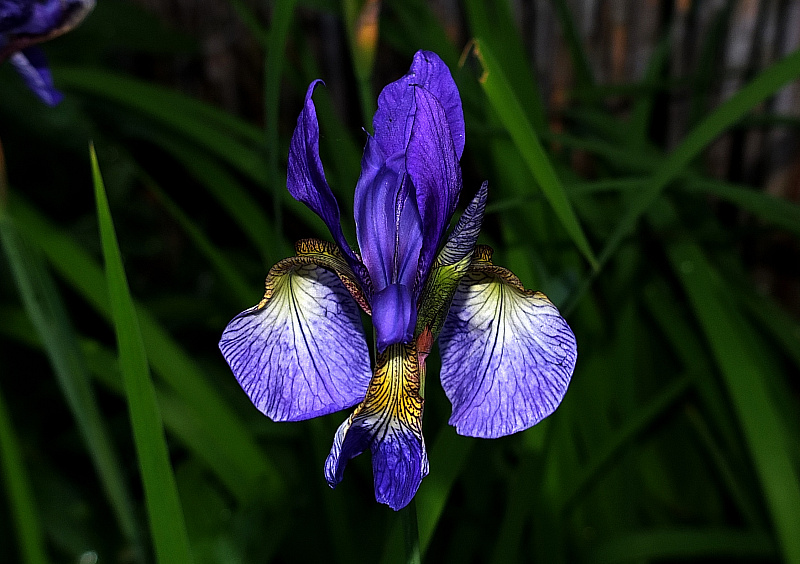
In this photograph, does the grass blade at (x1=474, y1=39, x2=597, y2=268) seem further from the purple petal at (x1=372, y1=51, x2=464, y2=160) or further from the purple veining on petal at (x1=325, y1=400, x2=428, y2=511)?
the purple veining on petal at (x1=325, y1=400, x2=428, y2=511)

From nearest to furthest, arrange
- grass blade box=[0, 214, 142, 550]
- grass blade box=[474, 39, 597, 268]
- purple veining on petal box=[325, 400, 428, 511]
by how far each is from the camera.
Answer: purple veining on petal box=[325, 400, 428, 511] < grass blade box=[474, 39, 597, 268] < grass blade box=[0, 214, 142, 550]

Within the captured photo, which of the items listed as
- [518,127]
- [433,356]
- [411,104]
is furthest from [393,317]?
[433,356]

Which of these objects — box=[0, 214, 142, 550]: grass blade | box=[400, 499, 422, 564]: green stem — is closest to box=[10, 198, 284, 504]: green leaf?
box=[0, 214, 142, 550]: grass blade

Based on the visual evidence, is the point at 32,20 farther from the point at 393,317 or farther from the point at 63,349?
the point at 393,317

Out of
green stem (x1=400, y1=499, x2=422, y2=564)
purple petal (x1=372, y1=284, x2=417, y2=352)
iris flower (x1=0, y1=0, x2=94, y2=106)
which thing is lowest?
green stem (x1=400, y1=499, x2=422, y2=564)

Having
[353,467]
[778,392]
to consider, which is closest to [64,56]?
[353,467]

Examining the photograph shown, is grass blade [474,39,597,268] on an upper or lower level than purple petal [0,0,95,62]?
lower
